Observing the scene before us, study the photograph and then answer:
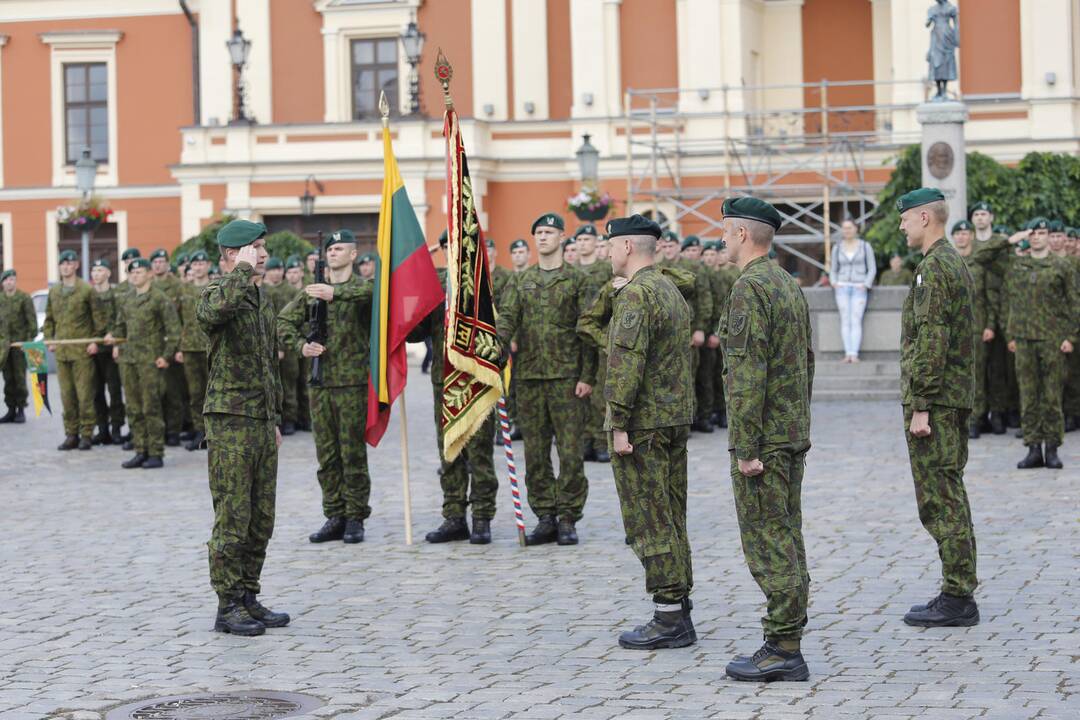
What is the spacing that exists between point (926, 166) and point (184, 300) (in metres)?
9.18

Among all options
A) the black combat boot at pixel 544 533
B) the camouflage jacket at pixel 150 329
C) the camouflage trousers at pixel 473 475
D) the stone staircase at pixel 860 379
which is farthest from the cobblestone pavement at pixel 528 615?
the stone staircase at pixel 860 379

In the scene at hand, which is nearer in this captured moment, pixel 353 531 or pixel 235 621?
pixel 235 621

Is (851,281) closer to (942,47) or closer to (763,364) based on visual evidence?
(942,47)

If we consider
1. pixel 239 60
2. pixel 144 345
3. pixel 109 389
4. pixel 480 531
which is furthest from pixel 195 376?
pixel 239 60

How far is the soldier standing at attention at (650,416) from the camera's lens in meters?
7.86

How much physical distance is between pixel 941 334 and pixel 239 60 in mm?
28791

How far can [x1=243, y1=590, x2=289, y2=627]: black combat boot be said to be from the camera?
856cm

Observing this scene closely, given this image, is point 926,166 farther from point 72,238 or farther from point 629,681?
point 72,238

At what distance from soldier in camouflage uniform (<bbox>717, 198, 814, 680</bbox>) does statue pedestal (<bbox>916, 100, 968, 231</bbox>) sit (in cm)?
1411

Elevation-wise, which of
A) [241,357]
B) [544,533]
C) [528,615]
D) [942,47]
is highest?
Answer: [942,47]

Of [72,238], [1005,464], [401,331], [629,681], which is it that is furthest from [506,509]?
[72,238]

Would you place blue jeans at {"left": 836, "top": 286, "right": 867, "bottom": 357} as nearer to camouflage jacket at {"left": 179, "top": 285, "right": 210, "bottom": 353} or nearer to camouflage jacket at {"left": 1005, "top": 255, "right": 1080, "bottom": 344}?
camouflage jacket at {"left": 1005, "top": 255, "right": 1080, "bottom": 344}

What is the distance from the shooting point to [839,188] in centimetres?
3145

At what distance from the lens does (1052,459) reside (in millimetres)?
13695
